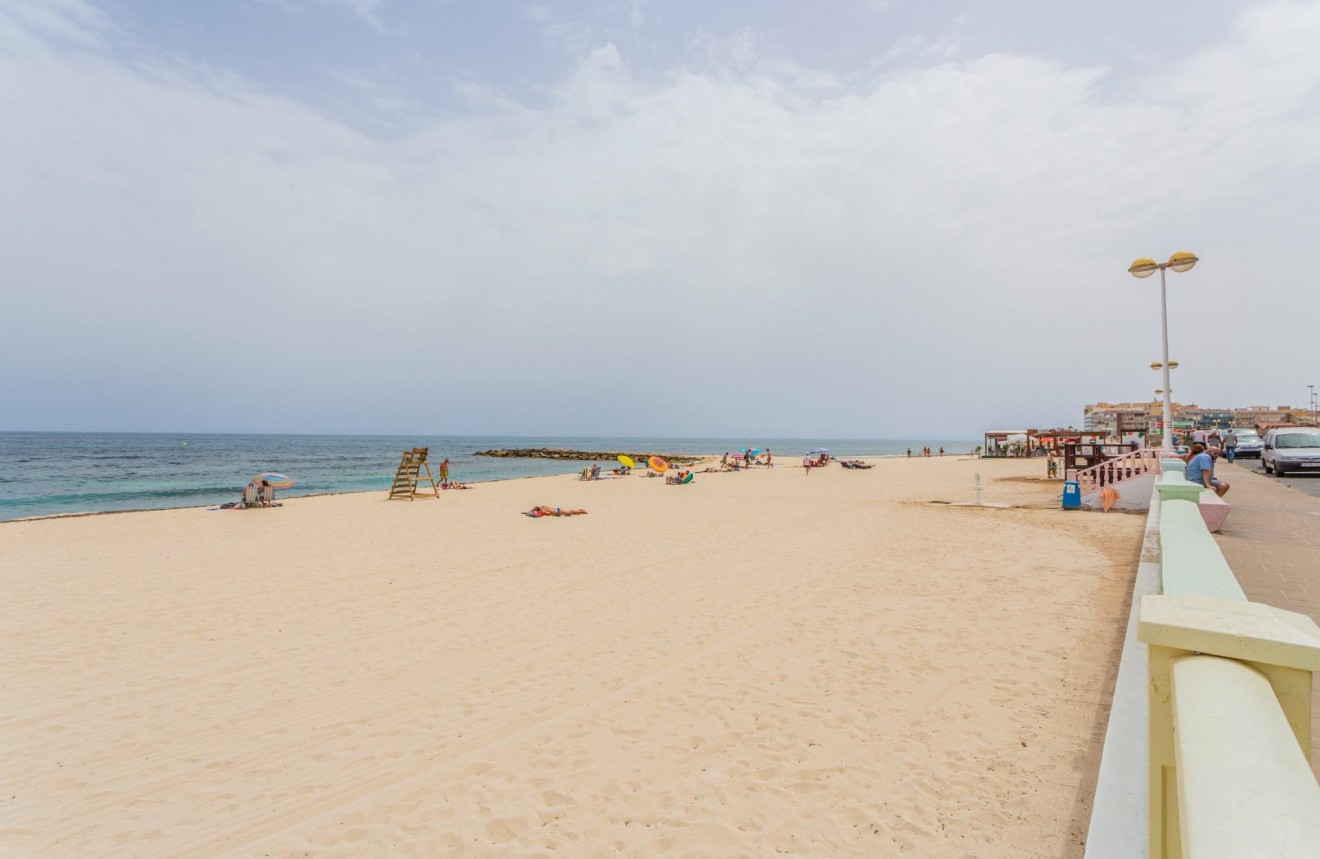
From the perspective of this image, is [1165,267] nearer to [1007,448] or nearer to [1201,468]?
[1201,468]

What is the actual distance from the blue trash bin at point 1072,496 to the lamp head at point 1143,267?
532cm

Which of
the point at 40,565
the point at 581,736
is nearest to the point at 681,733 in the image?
the point at 581,736

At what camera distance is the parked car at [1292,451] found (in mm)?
19312

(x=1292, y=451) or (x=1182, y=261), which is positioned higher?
(x=1182, y=261)

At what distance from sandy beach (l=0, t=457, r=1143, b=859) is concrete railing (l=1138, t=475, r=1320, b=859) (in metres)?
2.12

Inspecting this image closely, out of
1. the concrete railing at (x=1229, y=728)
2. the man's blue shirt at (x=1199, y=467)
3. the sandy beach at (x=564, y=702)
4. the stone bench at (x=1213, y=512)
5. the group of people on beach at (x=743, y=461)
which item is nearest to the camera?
the concrete railing at (x=1229, y=728)

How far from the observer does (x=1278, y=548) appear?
28.4ft

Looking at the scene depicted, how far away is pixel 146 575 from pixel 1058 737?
12000mm

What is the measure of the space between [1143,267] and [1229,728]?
13336mm

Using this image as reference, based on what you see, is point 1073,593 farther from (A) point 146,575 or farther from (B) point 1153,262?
(A) point 146,575

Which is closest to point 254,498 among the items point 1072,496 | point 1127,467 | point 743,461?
point 1072,496

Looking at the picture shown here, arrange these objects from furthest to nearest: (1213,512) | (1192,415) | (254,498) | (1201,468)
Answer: (1192,415) → (254,498) → (1201,468) → (1213,512)

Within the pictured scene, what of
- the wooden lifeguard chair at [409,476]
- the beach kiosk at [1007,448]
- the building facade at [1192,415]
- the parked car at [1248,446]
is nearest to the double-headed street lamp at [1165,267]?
the wooden lifeguard chair at [409,476]

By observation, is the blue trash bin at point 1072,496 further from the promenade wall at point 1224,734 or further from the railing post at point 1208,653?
the railing post at point 1208,653
